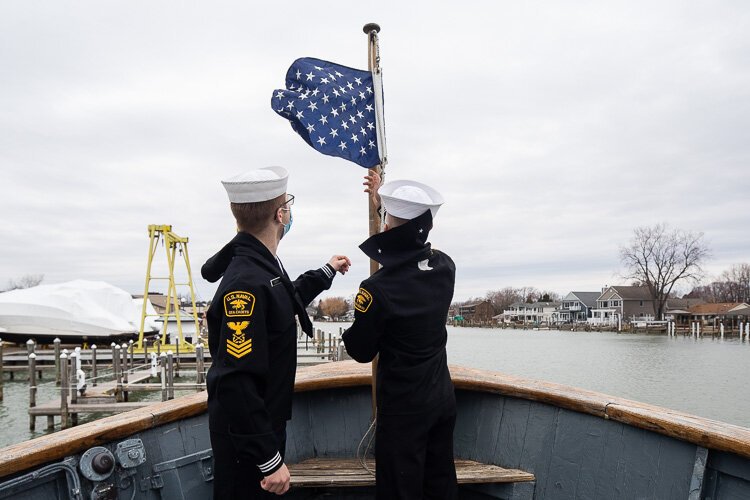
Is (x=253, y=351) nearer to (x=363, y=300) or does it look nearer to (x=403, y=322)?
(x=363, y=300)

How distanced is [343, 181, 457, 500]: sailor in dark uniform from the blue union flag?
0.71m

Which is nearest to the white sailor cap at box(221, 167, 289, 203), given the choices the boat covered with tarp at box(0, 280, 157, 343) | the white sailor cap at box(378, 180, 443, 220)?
the white sailor cap at box(378, 180, 443, 220)

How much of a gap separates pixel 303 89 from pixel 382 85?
448 mm

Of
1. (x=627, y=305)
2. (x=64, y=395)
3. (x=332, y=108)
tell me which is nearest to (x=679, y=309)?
(x=627, y=305)

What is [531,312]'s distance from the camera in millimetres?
111250

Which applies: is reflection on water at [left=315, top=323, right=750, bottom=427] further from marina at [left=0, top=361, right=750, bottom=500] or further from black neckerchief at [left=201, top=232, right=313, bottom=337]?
black neckerchief at [left=201, top=232, right=313, bottom=337]

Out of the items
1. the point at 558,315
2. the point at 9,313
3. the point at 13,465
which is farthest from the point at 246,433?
the point at 558,315

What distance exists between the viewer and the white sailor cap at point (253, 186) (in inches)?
73.7

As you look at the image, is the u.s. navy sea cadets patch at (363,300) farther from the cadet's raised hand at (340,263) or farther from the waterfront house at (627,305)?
the waterfront house at (627,305)

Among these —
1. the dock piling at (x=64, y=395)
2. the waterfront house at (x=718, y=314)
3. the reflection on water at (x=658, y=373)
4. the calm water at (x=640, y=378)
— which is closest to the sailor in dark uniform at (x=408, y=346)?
the dock piling at (x=64, y=395)

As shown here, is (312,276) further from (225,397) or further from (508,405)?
(508,405)

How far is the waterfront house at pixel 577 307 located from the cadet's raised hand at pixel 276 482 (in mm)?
95717

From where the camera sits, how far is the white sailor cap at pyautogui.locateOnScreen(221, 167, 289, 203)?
187cm

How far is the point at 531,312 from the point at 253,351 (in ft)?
377
